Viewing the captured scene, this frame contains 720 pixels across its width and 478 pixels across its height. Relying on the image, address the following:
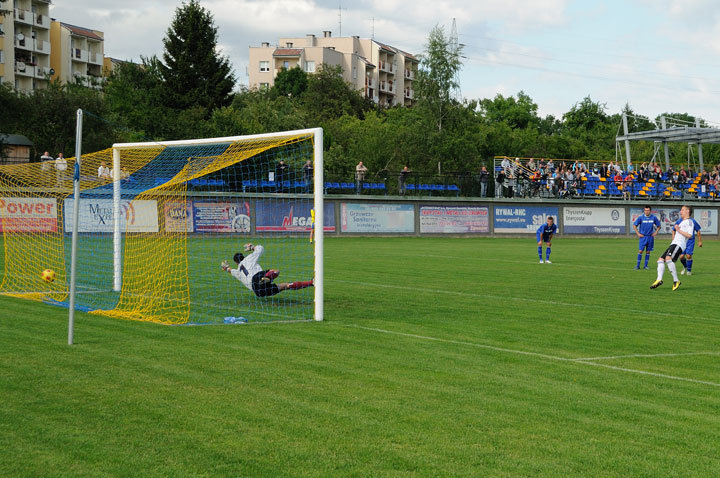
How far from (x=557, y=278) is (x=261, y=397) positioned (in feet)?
50.1

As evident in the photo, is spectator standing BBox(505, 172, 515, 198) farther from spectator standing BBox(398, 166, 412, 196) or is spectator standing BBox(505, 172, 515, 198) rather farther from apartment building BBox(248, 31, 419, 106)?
apartment building BBox(248, 31, 419, 106)

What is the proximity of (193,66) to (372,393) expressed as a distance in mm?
58056

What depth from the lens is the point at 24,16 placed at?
261ft

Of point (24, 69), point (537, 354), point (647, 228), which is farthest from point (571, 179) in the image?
point (24, 69)

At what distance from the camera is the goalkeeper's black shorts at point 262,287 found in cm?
1492

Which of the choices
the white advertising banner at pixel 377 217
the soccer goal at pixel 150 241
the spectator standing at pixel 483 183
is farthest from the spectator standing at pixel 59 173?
the spectator standing at pixel 483 183

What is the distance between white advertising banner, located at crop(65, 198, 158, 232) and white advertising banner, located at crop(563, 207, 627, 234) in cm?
3064

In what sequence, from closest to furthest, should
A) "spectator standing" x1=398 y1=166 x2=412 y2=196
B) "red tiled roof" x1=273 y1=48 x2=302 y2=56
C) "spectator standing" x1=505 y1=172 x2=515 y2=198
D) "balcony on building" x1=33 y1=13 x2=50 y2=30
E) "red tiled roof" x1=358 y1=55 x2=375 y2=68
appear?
"spectator standing" x1=398 y1=166 x2=412 y2=196, "spectator standing" x1=505 y1=172 x2=515 y2=198, "balcony on building" x1=33 y1=13 x2=50 y2=30, "red tiled roof" x1=273 y1=48 x2=302 y2=56, "red tiled roof" x1=358 y1=55 x2=375 y2=68

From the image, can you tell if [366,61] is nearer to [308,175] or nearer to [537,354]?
[308,175]

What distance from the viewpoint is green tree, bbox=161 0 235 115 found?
62031 mm

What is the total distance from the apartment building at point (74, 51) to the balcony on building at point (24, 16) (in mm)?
7392

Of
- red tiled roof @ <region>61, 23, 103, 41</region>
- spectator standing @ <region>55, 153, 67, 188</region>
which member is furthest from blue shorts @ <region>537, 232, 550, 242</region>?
red tiled roof @ <region>61, 23, 103, 41</region>

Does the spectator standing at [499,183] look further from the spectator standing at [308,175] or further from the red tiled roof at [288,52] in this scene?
the red tiled roof at [288,52]

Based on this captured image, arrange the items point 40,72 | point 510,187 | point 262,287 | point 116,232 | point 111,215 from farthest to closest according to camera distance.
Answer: point 40,72 < point 510,187 < point 111,215 < point 116,232 < point 262,287
